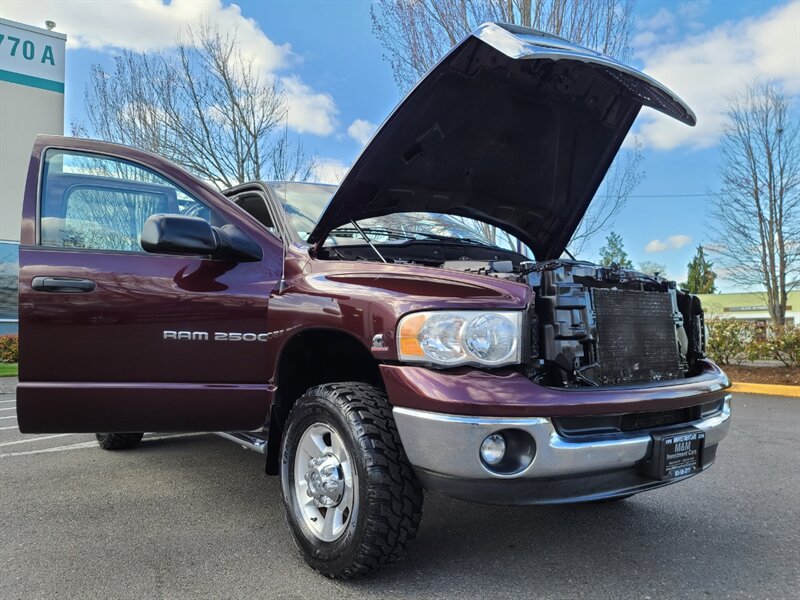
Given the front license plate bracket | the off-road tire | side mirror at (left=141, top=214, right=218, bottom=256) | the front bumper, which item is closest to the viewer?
the front bumper

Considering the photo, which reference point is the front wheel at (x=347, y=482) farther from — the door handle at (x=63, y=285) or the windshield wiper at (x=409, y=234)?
the door handle at (x=63, y=285)

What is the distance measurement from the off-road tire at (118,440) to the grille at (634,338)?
380 cm

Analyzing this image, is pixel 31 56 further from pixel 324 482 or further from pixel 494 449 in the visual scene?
pixel 494 449

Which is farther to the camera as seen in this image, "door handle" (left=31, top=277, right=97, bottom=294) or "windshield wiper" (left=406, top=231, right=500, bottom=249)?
"windshield wiper" (left=406, top=231, right=500, bottom=249)

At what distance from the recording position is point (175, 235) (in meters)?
2.63

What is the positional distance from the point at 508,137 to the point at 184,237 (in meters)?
1.91

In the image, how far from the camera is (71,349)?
2.85 meters

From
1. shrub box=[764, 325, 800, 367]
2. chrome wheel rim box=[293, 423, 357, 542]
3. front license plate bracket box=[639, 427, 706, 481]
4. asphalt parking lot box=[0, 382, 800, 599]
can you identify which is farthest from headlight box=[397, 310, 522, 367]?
shrub box=[764, 325, 800, 367]

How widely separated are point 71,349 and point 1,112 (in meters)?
17.9

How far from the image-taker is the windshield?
3.16m

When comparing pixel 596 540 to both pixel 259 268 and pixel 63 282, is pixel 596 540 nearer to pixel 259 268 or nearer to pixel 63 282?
pixel 259 268

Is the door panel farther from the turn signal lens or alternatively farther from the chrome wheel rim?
the turn signal lens

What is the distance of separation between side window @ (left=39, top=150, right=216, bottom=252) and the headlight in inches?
57.3

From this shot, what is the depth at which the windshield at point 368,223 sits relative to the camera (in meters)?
3.16
